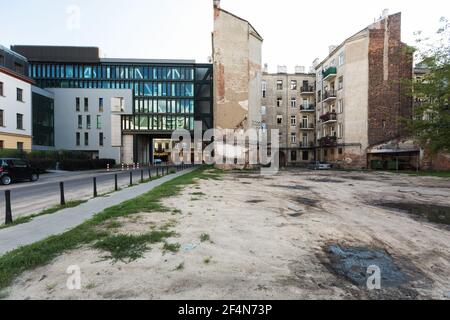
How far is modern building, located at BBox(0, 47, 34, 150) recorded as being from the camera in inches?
1177

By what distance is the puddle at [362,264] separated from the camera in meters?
3.40

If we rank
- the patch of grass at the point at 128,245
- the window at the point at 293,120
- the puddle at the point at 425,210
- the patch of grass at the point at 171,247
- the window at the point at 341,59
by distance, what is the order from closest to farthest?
the patch of grass at the point at 128,245
the patch of grass at the point at 171,247
the puddle at the point at 425,210
the window at the point at 341,59
the window at the point at 293,120

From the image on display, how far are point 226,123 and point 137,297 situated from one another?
85.8 feet

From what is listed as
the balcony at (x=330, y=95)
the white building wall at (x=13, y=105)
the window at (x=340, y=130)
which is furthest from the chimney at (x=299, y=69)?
the white building wall at (x=13, y=105)

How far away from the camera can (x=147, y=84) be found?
4950 centimetres

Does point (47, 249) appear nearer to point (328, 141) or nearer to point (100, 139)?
point (328, 141)

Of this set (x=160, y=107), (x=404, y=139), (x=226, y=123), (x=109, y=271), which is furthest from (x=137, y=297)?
(x=160, y=107)

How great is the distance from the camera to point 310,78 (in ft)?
139

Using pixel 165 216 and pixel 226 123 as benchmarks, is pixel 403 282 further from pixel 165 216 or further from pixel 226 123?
pixel 226 123

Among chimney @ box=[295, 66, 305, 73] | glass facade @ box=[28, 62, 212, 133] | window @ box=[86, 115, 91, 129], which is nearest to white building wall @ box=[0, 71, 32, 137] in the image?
window @ box=[86, 115, 91, 129]

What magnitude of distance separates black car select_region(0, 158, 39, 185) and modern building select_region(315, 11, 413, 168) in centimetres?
3537

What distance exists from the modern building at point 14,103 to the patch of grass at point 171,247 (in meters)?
36.3

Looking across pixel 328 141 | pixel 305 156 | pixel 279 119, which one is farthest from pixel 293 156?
pixel 328 141

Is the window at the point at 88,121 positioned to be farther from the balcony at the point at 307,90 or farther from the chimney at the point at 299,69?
the chimney at the point at 299,69
